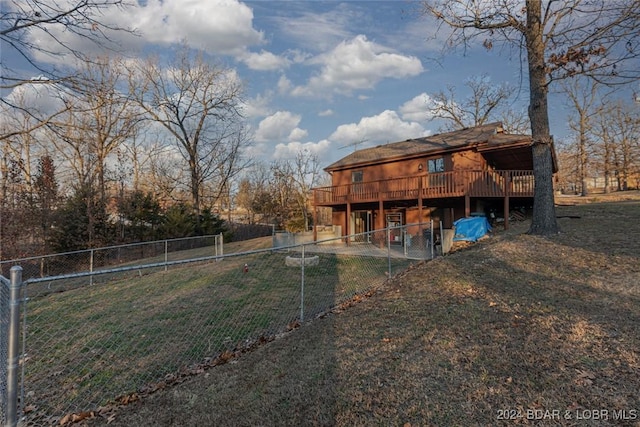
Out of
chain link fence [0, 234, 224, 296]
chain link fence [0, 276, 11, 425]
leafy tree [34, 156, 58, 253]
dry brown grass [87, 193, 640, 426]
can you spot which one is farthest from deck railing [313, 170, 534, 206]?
leafy tree [34, 156, 58, 253]

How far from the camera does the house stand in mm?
13375

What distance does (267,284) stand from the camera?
327 inches

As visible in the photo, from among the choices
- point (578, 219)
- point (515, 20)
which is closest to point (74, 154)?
point (515, 20)

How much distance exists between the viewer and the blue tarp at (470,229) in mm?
11703

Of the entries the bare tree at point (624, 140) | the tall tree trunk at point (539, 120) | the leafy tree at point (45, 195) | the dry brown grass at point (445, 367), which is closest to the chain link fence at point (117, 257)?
the leafy tree at point (45, 195)

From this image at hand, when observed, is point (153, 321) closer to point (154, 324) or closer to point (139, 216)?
point (154, 324)

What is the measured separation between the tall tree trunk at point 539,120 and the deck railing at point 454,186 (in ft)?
13.2

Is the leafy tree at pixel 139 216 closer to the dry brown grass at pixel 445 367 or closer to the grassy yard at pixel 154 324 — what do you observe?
the grassy yard at pixel 154 324

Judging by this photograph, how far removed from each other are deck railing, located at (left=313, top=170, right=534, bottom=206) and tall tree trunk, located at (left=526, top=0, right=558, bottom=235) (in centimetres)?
403

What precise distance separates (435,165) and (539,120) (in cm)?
768

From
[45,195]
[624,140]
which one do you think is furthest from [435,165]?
[624,140]

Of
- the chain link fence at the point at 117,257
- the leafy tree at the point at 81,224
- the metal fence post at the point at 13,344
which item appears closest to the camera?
the metal fence post at the point at 13,344

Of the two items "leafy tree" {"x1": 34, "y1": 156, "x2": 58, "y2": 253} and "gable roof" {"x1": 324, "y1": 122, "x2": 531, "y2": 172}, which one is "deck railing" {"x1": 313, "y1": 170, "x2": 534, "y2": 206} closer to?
"gable roof" {"x1": 324, "y1": 122, "x2": 531, "y2": 172}

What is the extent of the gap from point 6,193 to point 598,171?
135ft
